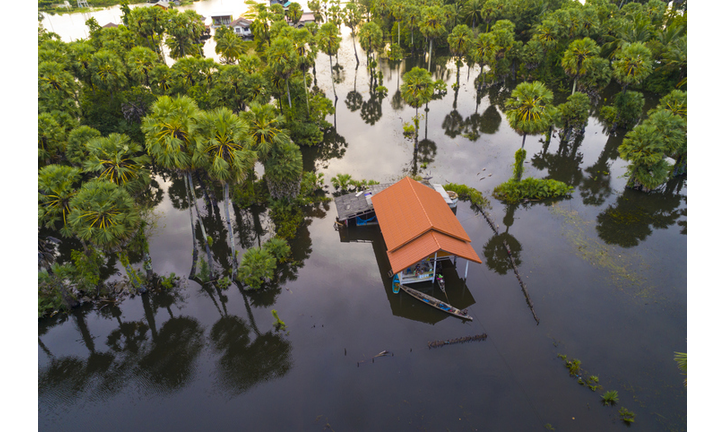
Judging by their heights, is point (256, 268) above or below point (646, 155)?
below

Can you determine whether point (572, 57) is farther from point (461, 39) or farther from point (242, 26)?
point (242, 26)

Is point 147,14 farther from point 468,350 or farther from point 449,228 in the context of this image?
point 468,350

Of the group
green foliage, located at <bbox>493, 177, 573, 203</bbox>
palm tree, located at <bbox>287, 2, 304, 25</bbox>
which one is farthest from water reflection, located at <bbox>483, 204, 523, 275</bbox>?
palm tree, located at <bbox>287, 2, 304, 25</bbox>

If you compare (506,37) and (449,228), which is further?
(506,37)

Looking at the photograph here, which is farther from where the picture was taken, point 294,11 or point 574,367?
point 294,11

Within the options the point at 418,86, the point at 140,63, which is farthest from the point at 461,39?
the point at 140,63

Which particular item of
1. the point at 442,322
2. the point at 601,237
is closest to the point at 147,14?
the point at 442,322

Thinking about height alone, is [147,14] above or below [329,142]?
above
